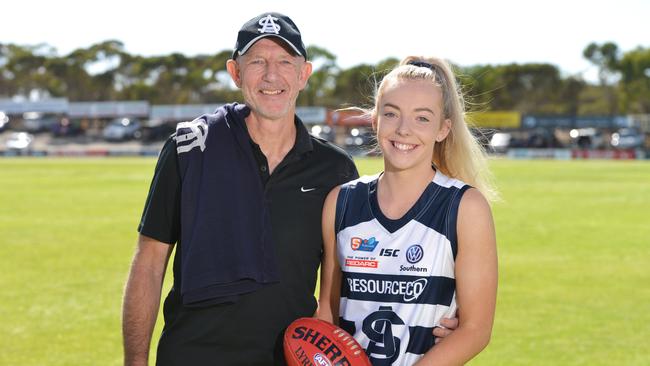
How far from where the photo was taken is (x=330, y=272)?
153 inches

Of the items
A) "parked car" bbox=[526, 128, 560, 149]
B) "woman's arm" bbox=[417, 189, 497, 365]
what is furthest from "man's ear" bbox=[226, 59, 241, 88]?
"parked car" bbox=[526, 128, 560, 149]

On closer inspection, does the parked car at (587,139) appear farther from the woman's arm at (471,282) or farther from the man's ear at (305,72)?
the woman's arm at (471,282)

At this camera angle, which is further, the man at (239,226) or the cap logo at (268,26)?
the cap logo at (268,26)

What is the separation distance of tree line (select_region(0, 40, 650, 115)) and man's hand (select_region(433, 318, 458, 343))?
266 ft

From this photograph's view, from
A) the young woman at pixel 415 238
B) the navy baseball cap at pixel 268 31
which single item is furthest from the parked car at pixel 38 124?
the young woman at pixel 415 238

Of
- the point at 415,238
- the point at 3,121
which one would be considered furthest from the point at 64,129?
the point at 415,238

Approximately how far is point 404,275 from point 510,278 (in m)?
8.35

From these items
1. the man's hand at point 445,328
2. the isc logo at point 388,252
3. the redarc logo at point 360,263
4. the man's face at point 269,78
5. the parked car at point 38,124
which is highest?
the man's face at point 269,78

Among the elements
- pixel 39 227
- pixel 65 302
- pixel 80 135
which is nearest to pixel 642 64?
pixel 80 135

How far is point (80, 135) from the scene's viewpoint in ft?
267

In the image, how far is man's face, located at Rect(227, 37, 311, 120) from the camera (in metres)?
3.88

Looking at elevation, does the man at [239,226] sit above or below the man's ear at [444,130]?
below

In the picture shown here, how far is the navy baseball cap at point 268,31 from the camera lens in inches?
151

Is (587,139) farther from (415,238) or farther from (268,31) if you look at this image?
(415,238)
